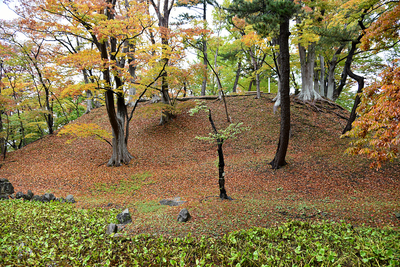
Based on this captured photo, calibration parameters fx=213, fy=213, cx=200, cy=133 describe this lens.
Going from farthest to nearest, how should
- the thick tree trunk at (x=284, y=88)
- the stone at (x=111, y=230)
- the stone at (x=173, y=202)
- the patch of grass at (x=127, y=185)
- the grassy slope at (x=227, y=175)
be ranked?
1. the patch of grass at (x=127, y=185)
2. the thick tree trunk at (x=284, y=88)
3. the stone at (x=173, y=202)
4. the grassy slope at (x=227, y=175)
5. the stone at (x=111, y=230)

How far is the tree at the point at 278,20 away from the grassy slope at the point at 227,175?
1289mm

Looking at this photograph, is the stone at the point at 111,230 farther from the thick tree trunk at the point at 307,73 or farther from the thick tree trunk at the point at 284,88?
the thick tree trunk at the point at 307,73

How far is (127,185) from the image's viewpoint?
802cm

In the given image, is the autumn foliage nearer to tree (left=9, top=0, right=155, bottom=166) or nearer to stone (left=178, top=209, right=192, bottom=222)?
stone (left=178, top=209, right=192, bottom=222)

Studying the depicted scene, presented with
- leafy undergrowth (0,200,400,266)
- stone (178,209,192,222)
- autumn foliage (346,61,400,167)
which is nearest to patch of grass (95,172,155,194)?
leafy undergrowth (0,200,400,266)

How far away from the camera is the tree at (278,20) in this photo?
631cm

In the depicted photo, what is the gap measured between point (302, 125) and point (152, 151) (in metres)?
8.27

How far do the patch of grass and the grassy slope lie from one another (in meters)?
0.04

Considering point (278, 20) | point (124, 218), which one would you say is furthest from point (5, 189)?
point (278, 20)

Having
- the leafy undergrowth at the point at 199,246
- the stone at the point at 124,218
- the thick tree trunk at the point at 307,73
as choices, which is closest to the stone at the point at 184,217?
the leafy undergrowth at the point at 199,246

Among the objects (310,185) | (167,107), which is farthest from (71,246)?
(167,107)

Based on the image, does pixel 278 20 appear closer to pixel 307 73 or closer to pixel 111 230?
pixel 307 73

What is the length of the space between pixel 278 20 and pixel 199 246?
21.8 feet

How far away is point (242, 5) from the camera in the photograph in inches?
261
